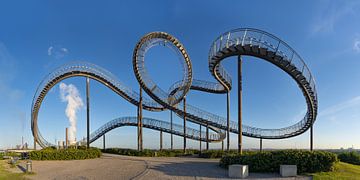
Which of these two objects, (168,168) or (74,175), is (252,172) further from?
(74,175)

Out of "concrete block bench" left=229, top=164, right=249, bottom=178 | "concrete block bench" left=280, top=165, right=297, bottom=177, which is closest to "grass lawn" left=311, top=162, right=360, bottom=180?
"concrete block bench" left=280, top=165, right=297, bottom=177

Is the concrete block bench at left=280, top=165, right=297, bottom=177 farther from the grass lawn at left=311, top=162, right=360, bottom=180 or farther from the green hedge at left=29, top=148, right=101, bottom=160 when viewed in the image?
the green hedge at left=29, top=148, right=101, bottom=160

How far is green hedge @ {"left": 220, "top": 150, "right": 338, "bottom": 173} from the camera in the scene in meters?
16.0

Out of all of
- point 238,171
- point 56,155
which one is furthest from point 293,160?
point 56,155

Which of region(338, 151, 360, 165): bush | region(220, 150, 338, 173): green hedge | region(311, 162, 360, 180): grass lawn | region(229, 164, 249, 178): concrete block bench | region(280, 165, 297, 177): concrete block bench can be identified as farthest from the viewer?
region(338, 151, 360, 165): bush

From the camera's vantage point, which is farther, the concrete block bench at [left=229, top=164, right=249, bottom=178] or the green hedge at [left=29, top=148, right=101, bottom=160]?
the green hedge at [left=29, top=148, right=101, bottom=160]

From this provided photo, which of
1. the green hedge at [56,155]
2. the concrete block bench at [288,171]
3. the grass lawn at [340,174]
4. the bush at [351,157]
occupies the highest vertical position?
the concrete block bench at [288,171]

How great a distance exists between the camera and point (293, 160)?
16078 mm

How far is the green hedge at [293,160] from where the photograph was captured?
1596cm

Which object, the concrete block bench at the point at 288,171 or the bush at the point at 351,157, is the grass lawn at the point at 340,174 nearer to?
the concrete block bench at the point at 288,171

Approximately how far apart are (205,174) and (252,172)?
2672 mm

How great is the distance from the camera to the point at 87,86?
3406 centimetres

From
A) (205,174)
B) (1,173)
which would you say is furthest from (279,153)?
(1,173)

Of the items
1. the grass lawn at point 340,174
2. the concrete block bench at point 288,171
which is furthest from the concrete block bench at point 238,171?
the grass lawn at point 340,174
